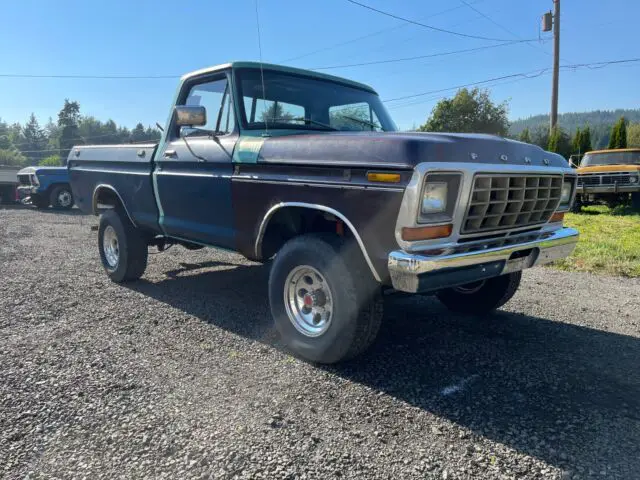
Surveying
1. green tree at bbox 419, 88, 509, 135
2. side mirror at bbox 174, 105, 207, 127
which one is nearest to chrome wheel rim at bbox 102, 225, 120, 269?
side mirror at bbox 174, 105, 207, 127

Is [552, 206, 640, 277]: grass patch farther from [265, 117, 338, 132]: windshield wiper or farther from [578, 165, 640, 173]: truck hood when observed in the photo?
[265, 117, 338, 132]: windshield wiper

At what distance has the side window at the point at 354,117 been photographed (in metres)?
4.50

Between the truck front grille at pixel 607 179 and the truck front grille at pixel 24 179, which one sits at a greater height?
the truck front grille at pixel 24 179

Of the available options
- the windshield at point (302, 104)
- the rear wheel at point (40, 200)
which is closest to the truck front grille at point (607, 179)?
the windshield at point (302, 104)

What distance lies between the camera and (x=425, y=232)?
2816 millimetres

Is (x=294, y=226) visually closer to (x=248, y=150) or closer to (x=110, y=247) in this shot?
(x=248, y=150)

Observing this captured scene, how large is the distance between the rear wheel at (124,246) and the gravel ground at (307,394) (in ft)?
1.85

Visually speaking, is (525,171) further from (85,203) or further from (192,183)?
(85,203)

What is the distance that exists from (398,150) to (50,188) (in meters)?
17.2

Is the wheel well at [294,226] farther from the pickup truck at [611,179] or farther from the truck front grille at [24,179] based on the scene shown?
the truck front grille at [24,179]

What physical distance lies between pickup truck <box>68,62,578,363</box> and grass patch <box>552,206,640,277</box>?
3.17 meters

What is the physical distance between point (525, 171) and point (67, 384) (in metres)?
3.24

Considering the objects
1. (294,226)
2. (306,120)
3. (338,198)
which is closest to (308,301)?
(294,226)

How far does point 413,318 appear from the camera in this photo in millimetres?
4496
